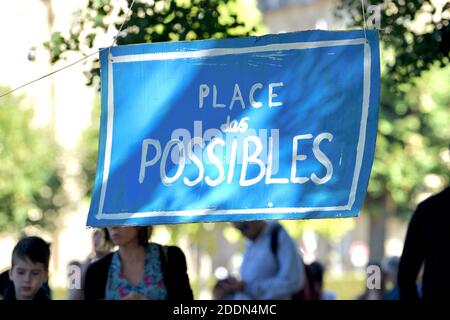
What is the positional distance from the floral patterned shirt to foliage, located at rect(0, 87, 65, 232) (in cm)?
2861

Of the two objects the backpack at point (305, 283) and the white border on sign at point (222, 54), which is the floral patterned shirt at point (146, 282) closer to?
the white border on sign at point (222, 54)

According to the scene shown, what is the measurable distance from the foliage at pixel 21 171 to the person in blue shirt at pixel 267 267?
26.7 metres

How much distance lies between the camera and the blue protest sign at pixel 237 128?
20.9 ft

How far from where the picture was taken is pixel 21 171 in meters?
38.9

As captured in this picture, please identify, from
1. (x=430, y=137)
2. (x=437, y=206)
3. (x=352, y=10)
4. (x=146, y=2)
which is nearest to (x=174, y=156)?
(x=437, y=206)

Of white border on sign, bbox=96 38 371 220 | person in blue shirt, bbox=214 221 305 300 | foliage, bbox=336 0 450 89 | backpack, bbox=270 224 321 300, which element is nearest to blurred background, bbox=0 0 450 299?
backpack, bbox=270 224 321 300

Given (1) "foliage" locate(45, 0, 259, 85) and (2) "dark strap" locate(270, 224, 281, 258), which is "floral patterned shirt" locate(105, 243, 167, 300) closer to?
(1) "foliage" locate(45, 0, 259, 85)

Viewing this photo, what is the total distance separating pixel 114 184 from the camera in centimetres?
653

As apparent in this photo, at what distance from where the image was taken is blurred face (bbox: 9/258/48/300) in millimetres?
7969

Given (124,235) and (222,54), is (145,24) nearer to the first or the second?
(124,235)

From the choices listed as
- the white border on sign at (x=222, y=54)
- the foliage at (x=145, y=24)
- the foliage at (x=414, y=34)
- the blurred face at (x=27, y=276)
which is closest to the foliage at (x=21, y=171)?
the foliage at (x=414, y=34)

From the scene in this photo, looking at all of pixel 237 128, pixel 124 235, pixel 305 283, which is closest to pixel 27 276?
pixel 124 235
